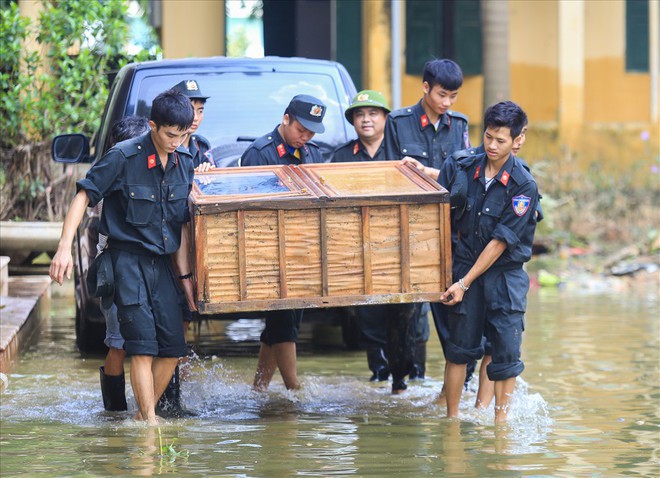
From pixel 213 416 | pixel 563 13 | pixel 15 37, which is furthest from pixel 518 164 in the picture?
pixel 563 13

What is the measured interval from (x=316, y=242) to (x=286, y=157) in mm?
1153

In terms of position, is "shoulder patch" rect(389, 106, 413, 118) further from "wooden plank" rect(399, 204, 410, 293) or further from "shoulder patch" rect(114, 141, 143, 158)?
"shoulder patch" rect(114, 141, 143, 158)

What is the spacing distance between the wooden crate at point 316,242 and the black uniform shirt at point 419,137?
1.00 m

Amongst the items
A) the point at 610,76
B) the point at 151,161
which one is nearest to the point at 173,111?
the point at 151,161

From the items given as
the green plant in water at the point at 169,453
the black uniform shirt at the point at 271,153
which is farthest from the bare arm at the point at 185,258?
the black uniform shirt at the point at 271,153

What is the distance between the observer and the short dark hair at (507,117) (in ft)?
23.0

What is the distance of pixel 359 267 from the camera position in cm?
707

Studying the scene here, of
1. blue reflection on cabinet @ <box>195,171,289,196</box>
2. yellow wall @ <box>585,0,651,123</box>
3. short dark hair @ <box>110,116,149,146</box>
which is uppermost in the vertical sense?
yellow wall @ <box>585,0,651,123</box>

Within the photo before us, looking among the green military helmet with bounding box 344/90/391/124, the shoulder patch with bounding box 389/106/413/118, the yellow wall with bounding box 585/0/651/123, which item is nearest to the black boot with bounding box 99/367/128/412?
the green military helmet with bounding box 344/90/391/124

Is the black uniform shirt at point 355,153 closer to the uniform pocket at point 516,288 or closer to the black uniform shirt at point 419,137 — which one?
the black uniform shirt at point 419,137

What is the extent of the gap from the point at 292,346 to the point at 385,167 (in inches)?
51.5

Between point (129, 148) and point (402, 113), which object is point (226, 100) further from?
point (129, 148)

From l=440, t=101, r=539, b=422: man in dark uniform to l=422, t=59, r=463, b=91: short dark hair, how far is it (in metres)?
0.82

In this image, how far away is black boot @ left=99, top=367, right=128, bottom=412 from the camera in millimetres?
7566
